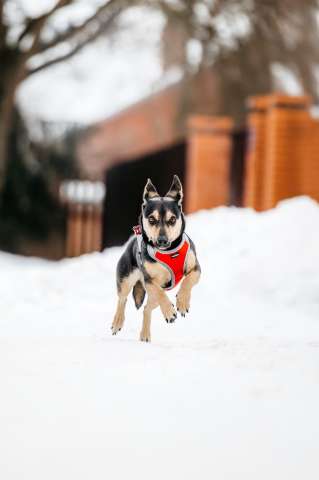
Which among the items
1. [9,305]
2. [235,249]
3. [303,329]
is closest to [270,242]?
[235,249]

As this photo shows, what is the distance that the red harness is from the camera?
9.00 feet

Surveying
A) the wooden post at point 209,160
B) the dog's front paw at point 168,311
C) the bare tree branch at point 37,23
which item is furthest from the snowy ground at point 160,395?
the bare tree branch at point 37,23

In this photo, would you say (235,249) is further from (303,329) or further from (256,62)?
(256,62)

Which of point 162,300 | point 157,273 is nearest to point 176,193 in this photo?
point 157,273

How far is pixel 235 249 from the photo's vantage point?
6367 millimetres

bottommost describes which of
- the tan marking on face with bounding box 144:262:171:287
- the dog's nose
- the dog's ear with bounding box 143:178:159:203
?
the tan marking on face with bounding box 144:262:171:287

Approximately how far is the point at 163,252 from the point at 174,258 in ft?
0.22

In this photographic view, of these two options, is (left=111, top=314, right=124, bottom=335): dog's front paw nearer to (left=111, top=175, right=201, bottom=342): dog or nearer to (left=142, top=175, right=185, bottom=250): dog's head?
(left=111, top=175, right=201, bottom=342): dog

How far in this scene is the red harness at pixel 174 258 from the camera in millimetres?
2744

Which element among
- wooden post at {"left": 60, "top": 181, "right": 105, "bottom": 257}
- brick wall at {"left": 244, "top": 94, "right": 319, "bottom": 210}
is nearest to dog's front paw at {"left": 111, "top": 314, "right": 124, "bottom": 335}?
brick wall at {"left": 244, "top": 94, "right": 319, "bottom": 210}

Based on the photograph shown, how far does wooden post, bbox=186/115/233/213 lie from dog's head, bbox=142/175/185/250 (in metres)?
6.67

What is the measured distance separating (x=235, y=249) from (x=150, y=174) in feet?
18.0

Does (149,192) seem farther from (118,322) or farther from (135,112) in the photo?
(135,112)

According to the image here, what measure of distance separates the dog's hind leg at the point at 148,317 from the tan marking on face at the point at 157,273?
89mm
